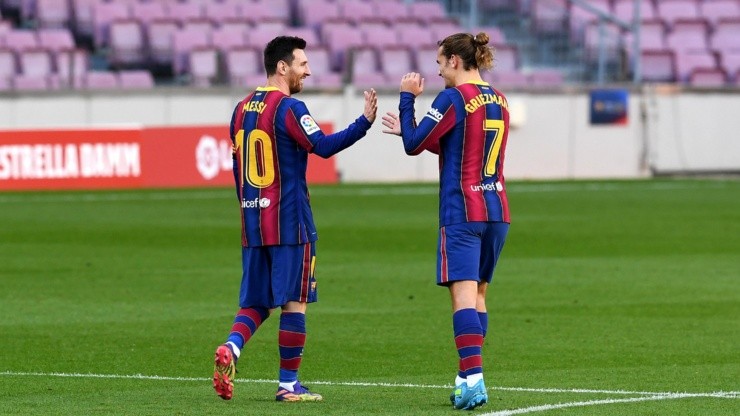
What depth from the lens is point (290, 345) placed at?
8195mm

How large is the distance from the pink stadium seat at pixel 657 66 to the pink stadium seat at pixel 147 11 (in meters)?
10.9

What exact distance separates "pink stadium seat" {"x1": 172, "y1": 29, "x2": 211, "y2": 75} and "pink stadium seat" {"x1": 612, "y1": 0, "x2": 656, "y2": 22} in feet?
35.6

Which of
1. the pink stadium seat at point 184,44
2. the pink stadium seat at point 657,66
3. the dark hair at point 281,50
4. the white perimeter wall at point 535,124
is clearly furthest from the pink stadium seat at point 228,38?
the dark hair at point 281,50

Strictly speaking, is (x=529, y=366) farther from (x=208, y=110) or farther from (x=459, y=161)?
(x=208, y=110)

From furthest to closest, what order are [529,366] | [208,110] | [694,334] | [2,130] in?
[208,110], [2,130], [694,334], [529,366]

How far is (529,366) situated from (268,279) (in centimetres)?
217

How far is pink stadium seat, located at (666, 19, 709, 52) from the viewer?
37.4 meters

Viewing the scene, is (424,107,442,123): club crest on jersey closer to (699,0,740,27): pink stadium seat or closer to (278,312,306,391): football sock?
(278,312,306,391): football sock

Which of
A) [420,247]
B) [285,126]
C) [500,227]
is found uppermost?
[285,126]

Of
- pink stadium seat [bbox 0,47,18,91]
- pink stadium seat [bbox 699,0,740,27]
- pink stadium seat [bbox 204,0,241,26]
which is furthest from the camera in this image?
pink stadium seat [bbox 699,0,740,27]

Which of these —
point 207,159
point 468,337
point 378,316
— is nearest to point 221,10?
point 207,159

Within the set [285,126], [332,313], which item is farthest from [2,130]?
[285,126]

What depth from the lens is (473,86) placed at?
7.93 m

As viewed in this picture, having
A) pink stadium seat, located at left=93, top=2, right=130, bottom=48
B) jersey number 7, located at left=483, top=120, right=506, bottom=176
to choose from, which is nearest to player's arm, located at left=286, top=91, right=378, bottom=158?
jersey number 7, located at left=483, top=120, right=506, bottom=176
